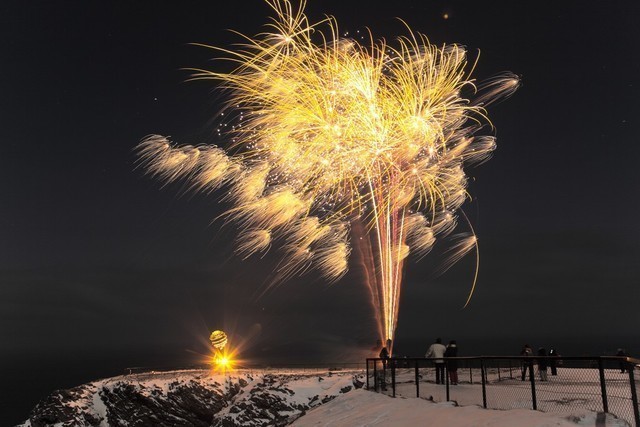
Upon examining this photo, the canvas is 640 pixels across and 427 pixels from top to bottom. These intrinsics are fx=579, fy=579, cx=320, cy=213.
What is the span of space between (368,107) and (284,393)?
16938 millimetres

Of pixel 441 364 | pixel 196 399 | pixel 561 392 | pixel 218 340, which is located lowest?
pixel 196 399


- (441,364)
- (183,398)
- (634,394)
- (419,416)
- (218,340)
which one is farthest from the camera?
(218,340)

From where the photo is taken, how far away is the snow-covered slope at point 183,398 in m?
32.4

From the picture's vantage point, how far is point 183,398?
3631cm

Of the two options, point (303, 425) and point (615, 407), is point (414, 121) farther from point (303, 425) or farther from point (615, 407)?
point (615, 407)

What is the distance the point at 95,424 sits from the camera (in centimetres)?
3647

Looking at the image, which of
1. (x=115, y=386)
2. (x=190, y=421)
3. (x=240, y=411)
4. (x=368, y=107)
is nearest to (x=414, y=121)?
(x=368, y=107)

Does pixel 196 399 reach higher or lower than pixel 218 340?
lower

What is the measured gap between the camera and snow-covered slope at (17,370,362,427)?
3244 centimetres

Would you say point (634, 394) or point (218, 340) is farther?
point (218, 340)

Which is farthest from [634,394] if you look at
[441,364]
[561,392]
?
[441,364]

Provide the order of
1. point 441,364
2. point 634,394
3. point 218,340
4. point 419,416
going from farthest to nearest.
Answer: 1. point 218,340
2. point 441,364
3. point 419,416
4. point 634,394

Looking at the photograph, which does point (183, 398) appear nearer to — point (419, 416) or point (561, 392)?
point (419, 416)

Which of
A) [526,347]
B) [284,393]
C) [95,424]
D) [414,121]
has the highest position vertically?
[414,121]
